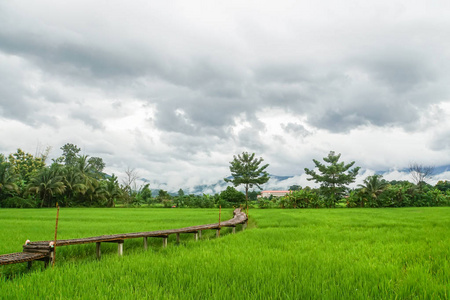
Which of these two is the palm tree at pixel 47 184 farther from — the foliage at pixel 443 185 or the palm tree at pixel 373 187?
the foliage at pixel 443 185

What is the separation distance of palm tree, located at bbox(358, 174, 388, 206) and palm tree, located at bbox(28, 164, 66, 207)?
3237cm

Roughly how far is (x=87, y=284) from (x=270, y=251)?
333 cm

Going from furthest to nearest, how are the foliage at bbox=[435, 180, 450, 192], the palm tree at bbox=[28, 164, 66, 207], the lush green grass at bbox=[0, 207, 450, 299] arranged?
the foliage at bbox=[435, 180, 450, 192]
the palm tree at bbox=[28, 164, 66, 207]
the lush green grass at bbox=[0, 207, 450, 299]

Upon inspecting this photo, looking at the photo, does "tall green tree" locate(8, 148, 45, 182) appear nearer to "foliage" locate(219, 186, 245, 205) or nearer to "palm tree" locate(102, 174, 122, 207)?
"palm tree" locate(102, 174, 122, 207)

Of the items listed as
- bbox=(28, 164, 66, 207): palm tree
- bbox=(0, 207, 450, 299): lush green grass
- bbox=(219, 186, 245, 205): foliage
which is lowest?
bbox=(0, 207, 450, 299): lush green grass

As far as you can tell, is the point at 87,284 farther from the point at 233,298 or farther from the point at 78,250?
the point at 78,250

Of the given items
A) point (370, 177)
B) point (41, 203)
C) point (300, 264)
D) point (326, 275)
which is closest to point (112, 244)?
point (300, 264)

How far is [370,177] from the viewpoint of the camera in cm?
3116

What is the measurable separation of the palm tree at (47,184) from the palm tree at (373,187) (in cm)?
3237

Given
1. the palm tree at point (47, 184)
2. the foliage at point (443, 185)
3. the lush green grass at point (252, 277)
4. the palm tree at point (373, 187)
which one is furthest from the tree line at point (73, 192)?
the foliage at point (443, 185)

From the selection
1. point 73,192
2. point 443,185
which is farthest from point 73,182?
point 443,185

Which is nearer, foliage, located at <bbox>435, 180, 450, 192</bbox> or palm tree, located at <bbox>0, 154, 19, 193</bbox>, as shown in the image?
palm tree, located at <bbox>0, 154, 19, 193</bbox>

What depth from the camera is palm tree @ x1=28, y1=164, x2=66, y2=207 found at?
2933 centimetres

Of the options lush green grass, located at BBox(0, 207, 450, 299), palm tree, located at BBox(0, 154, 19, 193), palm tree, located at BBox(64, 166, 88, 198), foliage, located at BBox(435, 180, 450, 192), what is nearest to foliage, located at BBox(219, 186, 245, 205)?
palm tree, located at BBox(64, 166, 88, 198)
